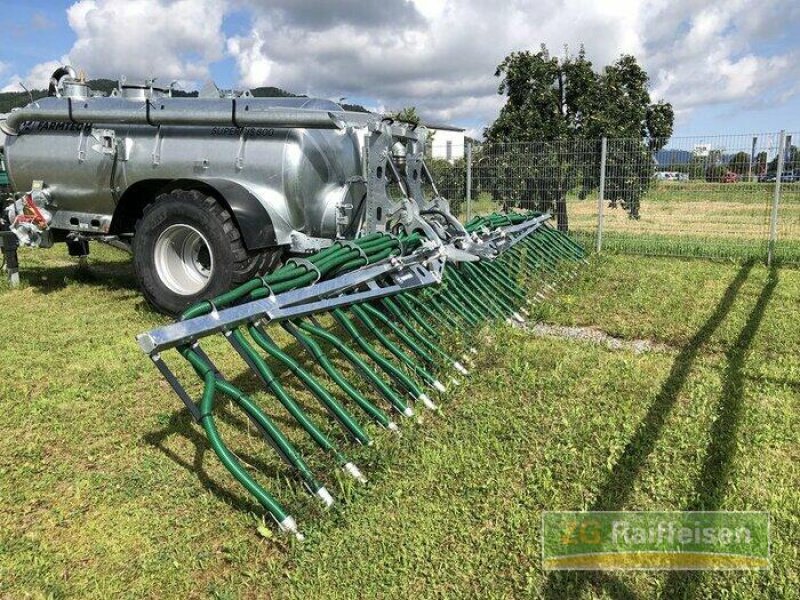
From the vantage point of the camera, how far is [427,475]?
8.66 feet

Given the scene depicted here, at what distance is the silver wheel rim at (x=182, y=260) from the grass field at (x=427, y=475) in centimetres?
80

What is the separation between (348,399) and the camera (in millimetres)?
3354

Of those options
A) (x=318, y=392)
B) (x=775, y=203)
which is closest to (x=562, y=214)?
(x=775, y=203)

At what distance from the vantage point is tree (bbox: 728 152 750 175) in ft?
27.0

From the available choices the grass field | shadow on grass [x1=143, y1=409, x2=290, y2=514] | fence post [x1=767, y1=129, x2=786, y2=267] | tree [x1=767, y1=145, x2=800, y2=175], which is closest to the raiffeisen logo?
the grass field

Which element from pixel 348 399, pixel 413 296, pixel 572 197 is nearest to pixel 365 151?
pixel 413 296

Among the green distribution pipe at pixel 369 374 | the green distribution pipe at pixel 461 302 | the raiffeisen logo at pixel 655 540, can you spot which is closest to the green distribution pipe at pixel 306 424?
the green distribution pipe at pixel 369 374

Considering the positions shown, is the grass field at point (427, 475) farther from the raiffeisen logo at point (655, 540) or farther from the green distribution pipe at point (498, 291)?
the green distribution pipe at point (498, 291)

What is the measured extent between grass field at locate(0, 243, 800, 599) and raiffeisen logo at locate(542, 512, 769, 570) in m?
0.05

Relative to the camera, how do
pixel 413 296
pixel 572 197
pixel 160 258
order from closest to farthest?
pixel 413 296 < pixel 160 258 < pixel 572 197

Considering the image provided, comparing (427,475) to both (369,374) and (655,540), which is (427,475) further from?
(655,540)

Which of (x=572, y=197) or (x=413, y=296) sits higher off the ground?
(x=572, y=197)

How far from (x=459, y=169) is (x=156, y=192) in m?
6.00

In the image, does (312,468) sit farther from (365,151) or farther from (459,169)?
(459,169)
